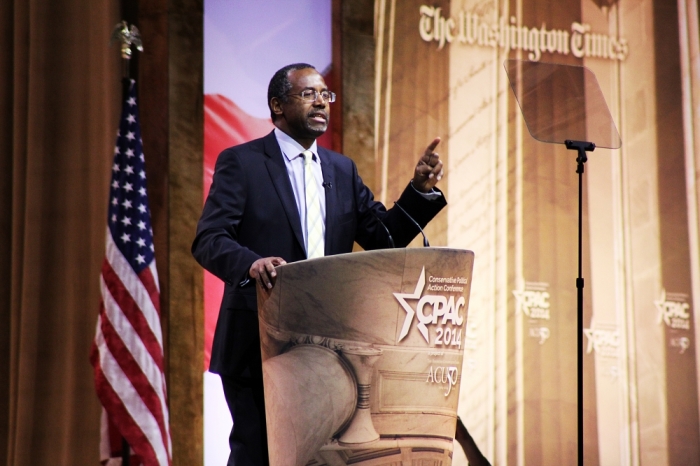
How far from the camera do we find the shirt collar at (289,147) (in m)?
2.69

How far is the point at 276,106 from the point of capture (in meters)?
2.72

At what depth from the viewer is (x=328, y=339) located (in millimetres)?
2059

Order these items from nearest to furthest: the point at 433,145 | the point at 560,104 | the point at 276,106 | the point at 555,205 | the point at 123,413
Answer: the point at 433,145 < the point at 276,106 < the point at 123,413 < the point at 560,104 < the point at 555,205

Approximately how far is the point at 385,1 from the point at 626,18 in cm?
155

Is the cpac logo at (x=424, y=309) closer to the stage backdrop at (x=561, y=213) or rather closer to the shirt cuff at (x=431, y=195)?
the shirt cuff at (x=431, y=195)

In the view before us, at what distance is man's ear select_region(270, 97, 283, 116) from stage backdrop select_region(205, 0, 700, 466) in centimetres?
147

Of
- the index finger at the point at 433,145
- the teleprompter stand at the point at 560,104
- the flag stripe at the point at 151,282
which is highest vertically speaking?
the teleprompter stand at the point at 560,104

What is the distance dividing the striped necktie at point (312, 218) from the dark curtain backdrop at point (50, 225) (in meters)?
1.48

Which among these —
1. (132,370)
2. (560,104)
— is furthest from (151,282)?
(560,104)

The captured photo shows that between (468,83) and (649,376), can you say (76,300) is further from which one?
(649,376)

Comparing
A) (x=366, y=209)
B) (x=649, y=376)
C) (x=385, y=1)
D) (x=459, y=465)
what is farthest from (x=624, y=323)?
(x=366, y=209)

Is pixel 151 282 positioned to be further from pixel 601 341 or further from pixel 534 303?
pixel 601 341

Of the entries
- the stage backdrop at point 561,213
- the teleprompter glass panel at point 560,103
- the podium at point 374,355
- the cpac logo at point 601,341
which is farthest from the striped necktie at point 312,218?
the cpac logo at point 601,341

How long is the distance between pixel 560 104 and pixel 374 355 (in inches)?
72.3
